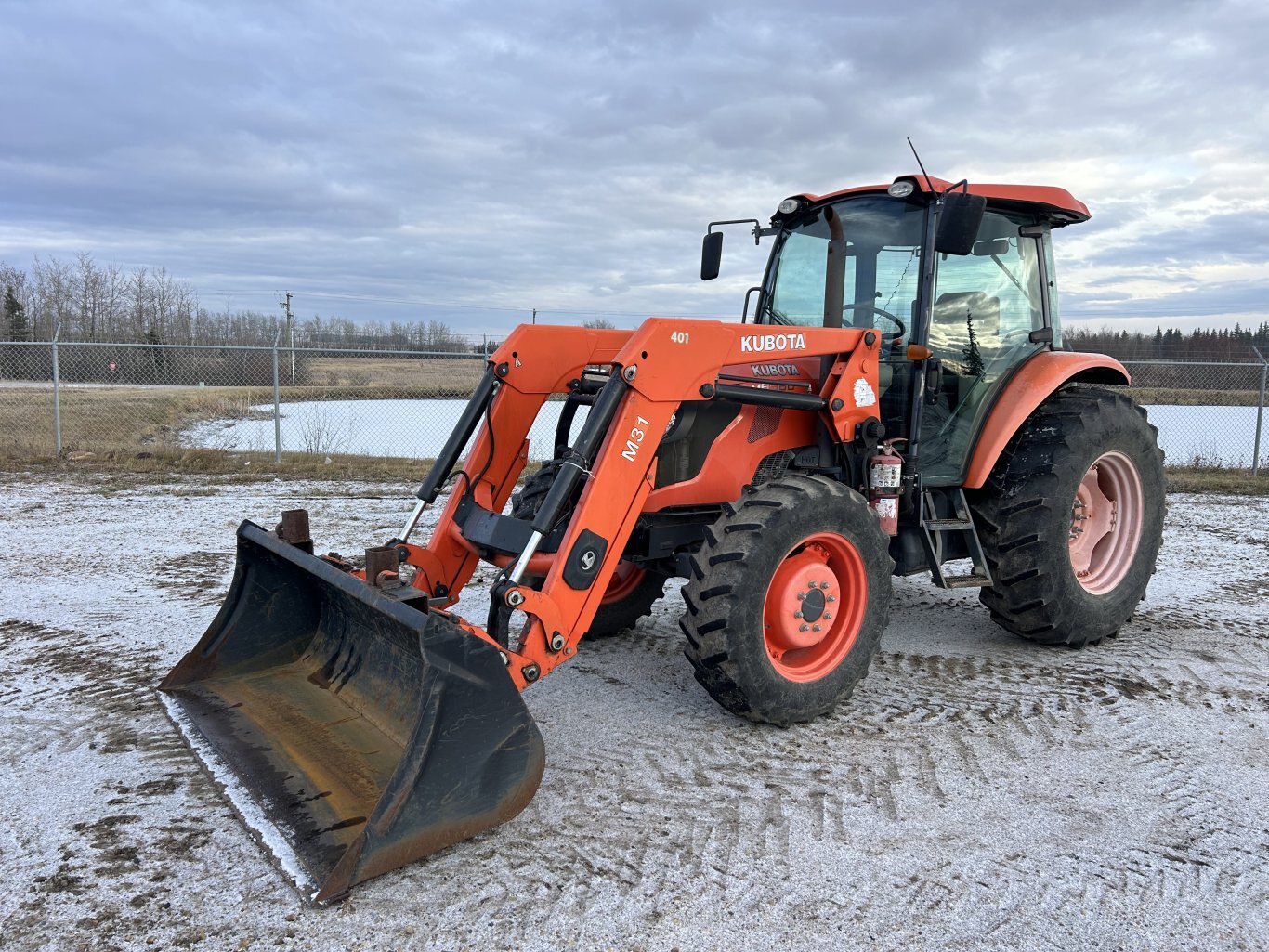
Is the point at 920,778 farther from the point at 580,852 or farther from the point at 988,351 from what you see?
the point at 988,351

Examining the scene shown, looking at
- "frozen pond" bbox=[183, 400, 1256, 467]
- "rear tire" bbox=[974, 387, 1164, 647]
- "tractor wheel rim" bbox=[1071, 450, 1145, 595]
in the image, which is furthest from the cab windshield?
"frozen pond" bbox=[183, 400, 1256, 467]

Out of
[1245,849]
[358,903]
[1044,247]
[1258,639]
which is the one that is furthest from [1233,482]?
[358,903]

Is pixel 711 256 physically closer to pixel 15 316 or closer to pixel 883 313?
pixel 883 313

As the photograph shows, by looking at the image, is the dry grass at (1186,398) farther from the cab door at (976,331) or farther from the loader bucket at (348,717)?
the loader bucket at (348,717)

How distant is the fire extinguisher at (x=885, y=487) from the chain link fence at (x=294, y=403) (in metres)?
5.47

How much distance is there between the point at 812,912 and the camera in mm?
2646

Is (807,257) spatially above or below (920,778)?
above

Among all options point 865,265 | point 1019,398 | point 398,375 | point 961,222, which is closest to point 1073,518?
point 1019,398

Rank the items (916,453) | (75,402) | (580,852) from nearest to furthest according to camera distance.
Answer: (580,852) → (916,453) → (75,402)

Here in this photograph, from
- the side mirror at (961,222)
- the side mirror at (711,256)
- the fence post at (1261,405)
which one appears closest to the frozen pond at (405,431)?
the fence post at (1261,405)

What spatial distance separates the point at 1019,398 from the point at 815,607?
1830 mm

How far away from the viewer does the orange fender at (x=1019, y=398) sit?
4719 millimetres

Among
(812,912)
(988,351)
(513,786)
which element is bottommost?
(812,912)

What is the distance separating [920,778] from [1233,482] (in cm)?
1013
